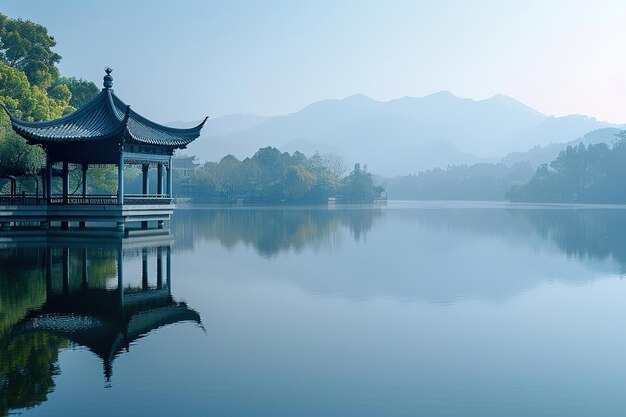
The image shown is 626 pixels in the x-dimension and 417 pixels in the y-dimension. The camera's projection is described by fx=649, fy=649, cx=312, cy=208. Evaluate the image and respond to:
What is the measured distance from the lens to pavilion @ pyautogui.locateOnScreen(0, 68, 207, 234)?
31250 mm

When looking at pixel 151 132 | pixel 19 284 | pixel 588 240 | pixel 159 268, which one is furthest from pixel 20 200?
pixel 588 240

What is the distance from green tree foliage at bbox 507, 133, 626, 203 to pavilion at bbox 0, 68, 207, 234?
9923 cm

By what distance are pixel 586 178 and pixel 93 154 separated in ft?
348

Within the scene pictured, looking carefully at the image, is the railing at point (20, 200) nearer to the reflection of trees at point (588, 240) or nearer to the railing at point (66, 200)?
the railing at point (66, 200)

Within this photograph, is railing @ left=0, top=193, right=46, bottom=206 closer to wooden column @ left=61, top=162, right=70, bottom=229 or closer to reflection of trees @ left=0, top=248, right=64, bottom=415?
wooden column @ left=61, top=162, right=70, bottom=229

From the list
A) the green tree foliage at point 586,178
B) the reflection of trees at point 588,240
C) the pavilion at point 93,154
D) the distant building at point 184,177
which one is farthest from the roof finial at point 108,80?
the green tree foliage at point 586,178

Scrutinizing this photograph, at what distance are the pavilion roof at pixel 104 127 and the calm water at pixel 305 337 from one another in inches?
348

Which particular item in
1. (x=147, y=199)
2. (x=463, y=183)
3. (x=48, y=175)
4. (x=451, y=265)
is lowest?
(x=451, y=265)

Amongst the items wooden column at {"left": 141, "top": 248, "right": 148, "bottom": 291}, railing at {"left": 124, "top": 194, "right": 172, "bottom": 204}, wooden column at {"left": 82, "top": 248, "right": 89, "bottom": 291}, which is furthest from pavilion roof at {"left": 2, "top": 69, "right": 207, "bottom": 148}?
wooden column at {"left": 82, "top": 248, "right": 89, "bottom": 291}

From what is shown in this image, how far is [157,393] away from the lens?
8.38 metres

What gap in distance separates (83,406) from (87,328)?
4024mm

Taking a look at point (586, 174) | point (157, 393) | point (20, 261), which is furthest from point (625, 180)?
point (157, 393)

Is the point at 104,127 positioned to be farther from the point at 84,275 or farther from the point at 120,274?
the point at 84,275

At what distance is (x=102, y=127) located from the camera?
105 feet
